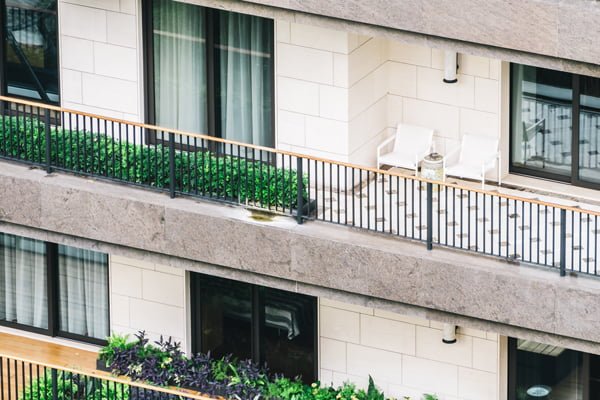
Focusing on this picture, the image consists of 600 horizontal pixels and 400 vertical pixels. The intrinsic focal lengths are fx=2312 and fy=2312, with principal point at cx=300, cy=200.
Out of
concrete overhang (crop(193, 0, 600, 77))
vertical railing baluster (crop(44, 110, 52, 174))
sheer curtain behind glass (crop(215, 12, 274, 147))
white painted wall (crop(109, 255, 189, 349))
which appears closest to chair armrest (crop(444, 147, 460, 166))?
sheer curtain behind glass (crop(215, 12, 274, 147))

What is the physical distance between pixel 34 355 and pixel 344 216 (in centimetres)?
697

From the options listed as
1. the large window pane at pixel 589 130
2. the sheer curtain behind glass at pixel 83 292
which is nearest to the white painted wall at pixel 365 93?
the large window pane at pixel 589 130

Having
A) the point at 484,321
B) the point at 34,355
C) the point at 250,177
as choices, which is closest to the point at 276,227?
the point at 250,177

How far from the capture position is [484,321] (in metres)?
31.9

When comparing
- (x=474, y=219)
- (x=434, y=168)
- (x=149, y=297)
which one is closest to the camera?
(x=474, y=219)

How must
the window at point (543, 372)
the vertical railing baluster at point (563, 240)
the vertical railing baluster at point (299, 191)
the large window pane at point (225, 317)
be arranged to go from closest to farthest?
the vertical railing baluster at point (563, 240)
the vertical railing baluster at point (299, 191)
the window at point (543, 372)
the large window pane at point (225, 317)

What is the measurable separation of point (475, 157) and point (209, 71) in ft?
14.4

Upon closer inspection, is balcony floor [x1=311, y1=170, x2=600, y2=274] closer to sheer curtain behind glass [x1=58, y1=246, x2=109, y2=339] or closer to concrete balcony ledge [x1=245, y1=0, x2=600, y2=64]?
concrete balcony ledge [x1=245, y1=0, x2=600, y2=64]

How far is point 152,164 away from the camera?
34.4 meters

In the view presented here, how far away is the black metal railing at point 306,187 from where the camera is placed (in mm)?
31859

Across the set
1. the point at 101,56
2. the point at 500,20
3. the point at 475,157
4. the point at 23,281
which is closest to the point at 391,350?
the point at 475,157

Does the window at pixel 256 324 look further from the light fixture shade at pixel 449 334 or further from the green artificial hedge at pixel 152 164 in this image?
the green artificial hedge at pixel 152 164

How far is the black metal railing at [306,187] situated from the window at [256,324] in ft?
7.69

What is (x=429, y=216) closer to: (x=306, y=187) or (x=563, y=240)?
(x=563, y=240)
